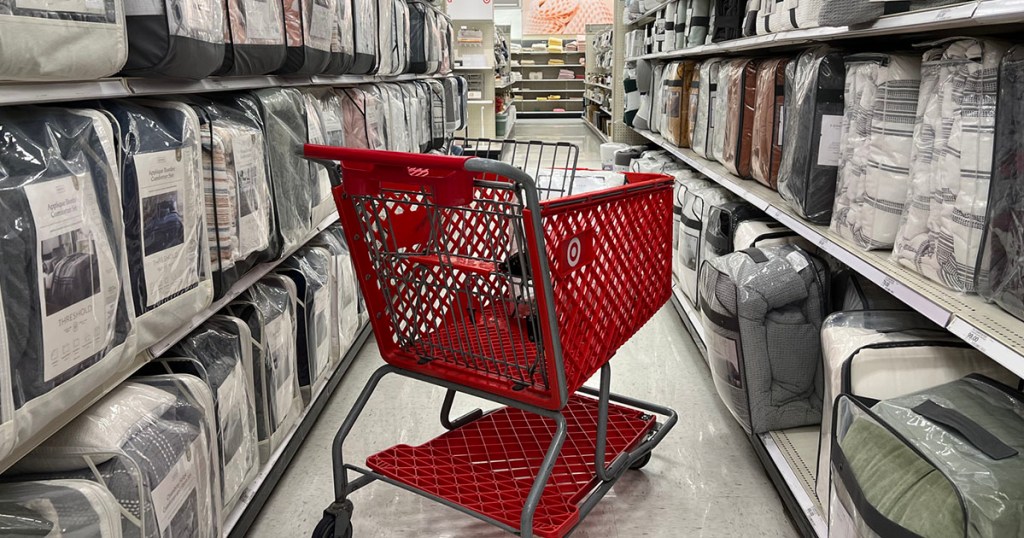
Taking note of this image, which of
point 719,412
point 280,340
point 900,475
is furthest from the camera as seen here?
point 719,412

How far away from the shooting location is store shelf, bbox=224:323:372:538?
1.79 metres

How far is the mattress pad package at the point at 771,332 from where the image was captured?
2.07 m

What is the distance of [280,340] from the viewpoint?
2.00 metres

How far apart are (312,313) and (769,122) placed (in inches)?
65.7

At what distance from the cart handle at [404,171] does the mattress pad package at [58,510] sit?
75cm

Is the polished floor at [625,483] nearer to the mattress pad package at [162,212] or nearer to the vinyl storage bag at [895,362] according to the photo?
the vinyl storage bag at [895,362]

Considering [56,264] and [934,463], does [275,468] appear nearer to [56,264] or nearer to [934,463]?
[56,264]

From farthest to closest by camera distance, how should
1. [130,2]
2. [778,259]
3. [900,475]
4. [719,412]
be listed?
[719,412] < [778,259] < [130,2] < [900,475]

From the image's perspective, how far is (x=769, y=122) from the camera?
255 cm

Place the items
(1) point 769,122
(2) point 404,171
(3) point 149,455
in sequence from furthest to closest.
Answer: (1) point 769,122 → (2) point 404,171 → (3) point 149,455

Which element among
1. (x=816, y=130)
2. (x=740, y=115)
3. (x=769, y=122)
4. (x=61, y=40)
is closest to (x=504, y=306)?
(x=61, y=40)

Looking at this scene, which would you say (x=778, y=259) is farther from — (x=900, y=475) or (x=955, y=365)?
(x=900, y=475)

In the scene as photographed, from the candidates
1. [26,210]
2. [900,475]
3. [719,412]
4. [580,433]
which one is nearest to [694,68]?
[719,412]

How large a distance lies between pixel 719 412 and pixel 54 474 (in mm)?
2079
